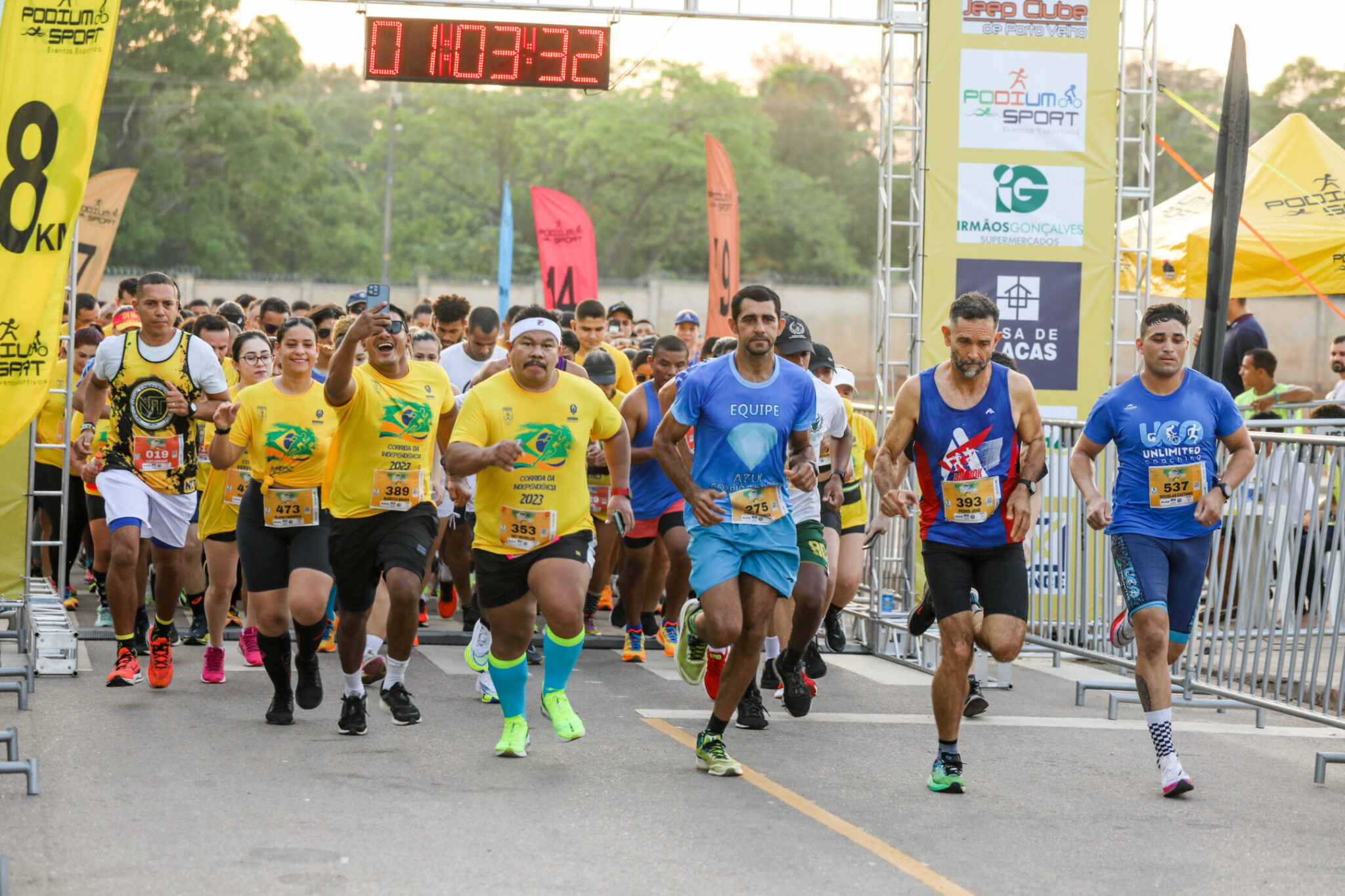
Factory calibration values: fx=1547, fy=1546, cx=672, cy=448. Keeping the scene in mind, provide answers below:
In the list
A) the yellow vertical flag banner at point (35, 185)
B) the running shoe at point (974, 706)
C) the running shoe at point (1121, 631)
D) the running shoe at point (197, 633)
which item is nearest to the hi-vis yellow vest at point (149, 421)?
the running shoe at point (197, 633)

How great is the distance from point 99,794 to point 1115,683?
19.7 ft

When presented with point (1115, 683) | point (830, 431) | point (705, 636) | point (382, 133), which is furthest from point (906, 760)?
point (382, 133)

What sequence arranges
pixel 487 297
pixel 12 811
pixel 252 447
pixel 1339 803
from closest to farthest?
pixel 12 811, pixel 1339 803, pixel 252 447, pixel 487 297

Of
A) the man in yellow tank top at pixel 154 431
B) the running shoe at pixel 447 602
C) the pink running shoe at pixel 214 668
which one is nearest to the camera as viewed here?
the man in yellow tank top at pixel 154 431

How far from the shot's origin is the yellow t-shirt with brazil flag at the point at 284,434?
777 cm

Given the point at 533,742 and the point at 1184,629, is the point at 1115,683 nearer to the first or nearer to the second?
the point at 1184,629

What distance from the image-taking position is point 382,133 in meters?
66.4

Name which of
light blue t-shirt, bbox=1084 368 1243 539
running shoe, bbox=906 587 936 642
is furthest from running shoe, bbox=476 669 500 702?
light blue t-shirt, bbox=1084 368 1243 539

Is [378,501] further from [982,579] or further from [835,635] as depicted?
[835,635]

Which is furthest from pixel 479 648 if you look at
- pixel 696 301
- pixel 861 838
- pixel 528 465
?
pixel 696 301

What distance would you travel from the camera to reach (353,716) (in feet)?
24.2

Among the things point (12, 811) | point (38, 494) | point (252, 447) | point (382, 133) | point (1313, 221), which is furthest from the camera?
point (382, 133)

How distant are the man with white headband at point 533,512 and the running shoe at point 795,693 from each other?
1681 mm

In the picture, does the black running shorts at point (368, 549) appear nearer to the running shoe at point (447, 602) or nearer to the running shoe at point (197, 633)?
the running shoe at point (197, 633)
